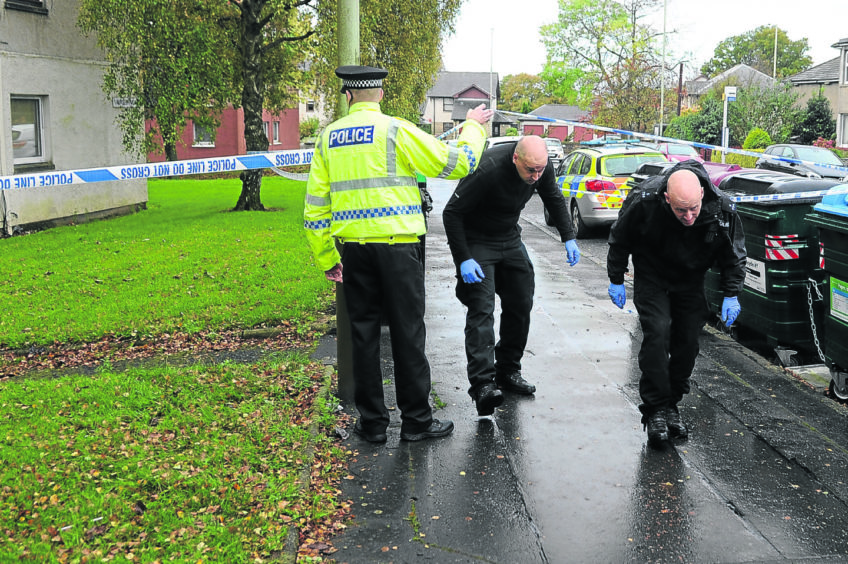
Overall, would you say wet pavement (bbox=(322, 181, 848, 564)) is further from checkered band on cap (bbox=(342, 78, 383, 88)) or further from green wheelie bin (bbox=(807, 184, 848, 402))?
checkered band on cap (bbox=(342, 78, 383, 88))

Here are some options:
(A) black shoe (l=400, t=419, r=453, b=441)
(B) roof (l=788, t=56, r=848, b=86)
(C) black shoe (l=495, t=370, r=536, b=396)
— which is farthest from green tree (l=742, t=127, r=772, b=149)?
(A) black shoe (l=400, t=419, r=453, b=441)

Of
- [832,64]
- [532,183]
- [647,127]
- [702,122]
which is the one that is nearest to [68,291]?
[532,183]

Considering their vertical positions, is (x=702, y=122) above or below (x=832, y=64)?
below

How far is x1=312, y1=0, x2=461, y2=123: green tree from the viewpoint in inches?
717

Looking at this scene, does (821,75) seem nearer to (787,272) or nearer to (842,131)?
(842,131)

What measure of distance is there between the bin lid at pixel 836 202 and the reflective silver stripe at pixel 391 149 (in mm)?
→ 3263

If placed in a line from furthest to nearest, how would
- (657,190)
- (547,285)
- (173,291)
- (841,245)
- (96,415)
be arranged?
(547,285), (173,291), (841,245), (96,415), (657,190)

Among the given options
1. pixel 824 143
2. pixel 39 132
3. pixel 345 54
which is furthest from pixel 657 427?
pixel 824 143

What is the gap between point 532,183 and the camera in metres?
5.67

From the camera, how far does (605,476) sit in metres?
4.77

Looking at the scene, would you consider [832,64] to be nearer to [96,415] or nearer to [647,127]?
[647,127]

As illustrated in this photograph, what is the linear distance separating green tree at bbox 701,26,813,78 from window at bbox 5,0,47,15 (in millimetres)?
100076

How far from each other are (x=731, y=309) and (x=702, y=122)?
4517 cm

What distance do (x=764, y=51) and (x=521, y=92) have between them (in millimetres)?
33226
